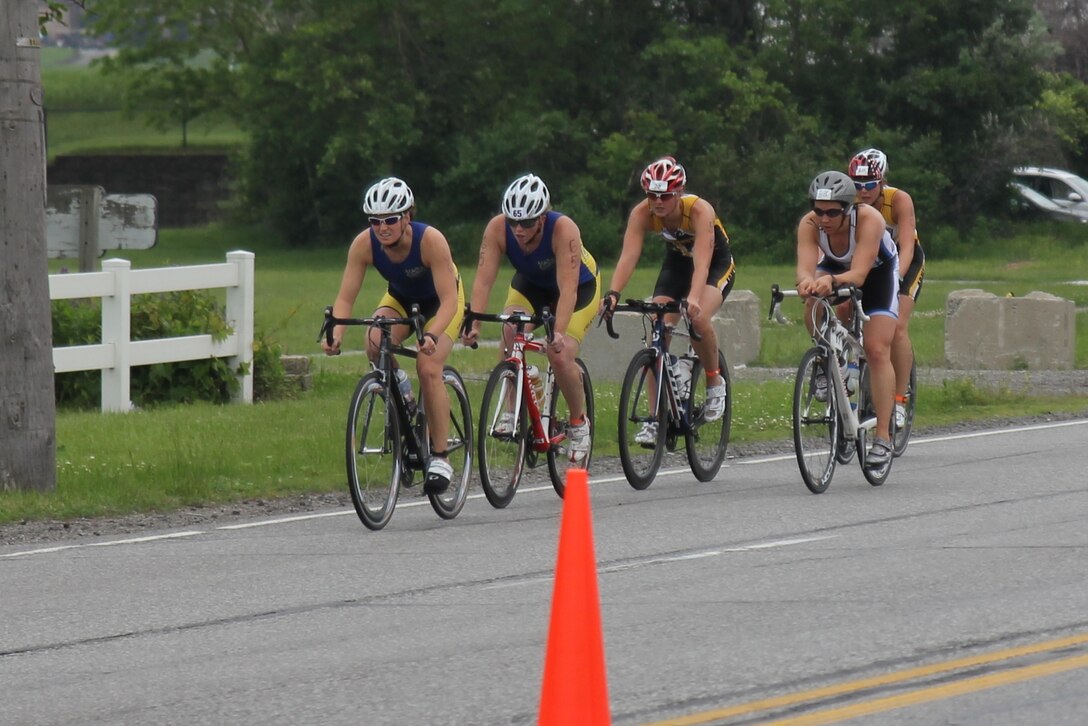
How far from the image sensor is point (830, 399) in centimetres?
1188

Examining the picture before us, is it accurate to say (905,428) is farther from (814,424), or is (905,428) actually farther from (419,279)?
(419,279)

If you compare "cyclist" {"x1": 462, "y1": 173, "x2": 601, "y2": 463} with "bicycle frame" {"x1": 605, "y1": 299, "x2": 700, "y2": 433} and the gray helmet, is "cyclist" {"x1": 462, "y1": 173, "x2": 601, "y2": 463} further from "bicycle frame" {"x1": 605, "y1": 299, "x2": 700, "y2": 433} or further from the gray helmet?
the gray helmet

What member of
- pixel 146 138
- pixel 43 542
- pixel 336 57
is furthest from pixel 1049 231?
pixel 43 542

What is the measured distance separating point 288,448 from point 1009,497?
516 cm

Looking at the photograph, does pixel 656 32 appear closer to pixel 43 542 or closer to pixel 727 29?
pixel 727 29

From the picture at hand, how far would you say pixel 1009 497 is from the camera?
11531 mm

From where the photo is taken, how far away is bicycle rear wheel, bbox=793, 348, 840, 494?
1167cm

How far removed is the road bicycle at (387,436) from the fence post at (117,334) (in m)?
6.29

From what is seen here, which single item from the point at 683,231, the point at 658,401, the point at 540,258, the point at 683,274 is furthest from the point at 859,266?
the point at 540,258

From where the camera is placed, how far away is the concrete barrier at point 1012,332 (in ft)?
68.7

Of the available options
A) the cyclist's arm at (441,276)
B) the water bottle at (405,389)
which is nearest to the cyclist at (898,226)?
the cyclist's arm at (441,276)

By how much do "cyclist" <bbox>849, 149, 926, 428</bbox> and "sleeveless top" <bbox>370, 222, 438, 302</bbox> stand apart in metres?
3.53

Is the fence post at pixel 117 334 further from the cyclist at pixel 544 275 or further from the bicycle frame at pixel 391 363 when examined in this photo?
the bicycle frame at pixel 391 363

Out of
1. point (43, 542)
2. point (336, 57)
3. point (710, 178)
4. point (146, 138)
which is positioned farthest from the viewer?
point (146, 138)
